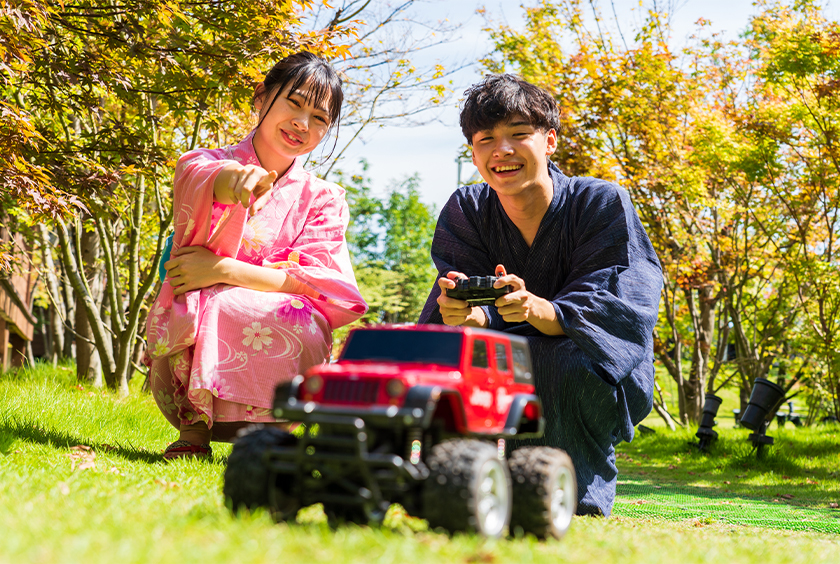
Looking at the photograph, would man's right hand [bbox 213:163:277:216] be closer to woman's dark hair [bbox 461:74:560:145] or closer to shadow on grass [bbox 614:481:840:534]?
woman's dark hair [bbox 461:74:560:145]

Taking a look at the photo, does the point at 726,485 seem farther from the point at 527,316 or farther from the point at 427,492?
the point at 427,492

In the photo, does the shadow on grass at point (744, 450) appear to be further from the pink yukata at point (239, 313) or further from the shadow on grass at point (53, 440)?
the shadow on grass at point (53, 440)

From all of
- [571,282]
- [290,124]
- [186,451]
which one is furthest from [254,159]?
[571,282]

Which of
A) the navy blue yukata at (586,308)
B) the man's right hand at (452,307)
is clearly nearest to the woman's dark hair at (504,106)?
the navy blue yukata at (586,308)

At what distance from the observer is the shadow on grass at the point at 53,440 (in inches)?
153

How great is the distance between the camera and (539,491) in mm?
1999

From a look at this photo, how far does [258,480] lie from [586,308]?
1.74m

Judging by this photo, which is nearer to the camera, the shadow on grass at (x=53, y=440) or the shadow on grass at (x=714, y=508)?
the shadow on grass at (x=53, y=440)

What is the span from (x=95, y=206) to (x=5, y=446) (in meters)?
2.93

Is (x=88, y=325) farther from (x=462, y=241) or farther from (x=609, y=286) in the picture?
(x=609, y=286)

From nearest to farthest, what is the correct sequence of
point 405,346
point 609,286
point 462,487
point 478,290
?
point 462,487
point 405,346
point 478,290
point 609,286

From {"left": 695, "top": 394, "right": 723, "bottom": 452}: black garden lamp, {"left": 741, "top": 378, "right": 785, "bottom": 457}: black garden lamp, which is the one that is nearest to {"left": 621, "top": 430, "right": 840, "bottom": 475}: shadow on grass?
→ {"left": 695, "top": 394, "right": 723, "bottom": 452}: black garden lamp

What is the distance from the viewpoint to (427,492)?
6.07 feet

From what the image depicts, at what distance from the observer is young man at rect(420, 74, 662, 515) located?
3307mm
